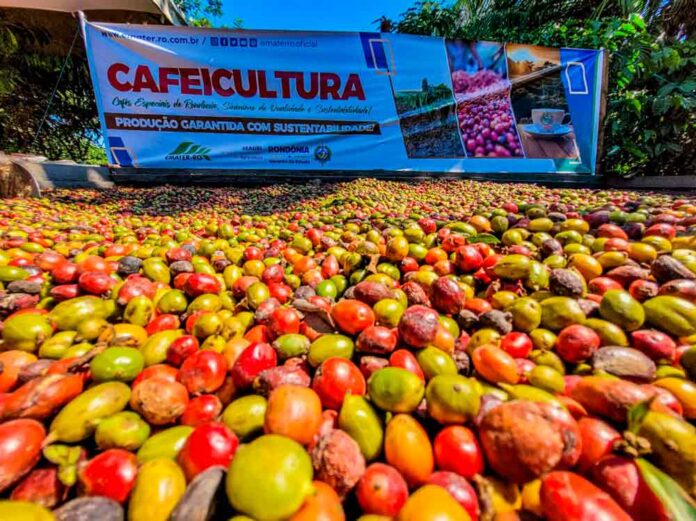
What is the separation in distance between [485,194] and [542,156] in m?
3.66

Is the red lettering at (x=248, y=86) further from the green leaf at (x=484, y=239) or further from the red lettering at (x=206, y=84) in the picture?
the green leaf at (x=484, y=239)

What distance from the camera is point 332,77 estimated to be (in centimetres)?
830

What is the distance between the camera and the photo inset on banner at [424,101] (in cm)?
842

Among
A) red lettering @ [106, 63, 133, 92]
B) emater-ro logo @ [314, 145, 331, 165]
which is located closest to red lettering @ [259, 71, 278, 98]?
emater-ro logo @ [314, 145, 331, 165]

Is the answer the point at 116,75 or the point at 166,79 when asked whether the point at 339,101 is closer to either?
the point at 166,79

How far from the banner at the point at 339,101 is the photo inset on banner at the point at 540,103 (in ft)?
0.10

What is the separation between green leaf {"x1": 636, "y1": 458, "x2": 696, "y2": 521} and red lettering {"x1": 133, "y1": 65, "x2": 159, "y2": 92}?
33.4 feet

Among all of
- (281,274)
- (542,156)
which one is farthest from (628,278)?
(542,156)

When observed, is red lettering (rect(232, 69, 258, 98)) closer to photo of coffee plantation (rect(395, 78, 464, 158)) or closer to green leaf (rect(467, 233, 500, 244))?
photo of coffee plantation (rect(395, 78, 464, 158))

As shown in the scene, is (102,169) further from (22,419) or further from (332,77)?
(22,419)

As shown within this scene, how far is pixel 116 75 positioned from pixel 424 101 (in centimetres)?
787

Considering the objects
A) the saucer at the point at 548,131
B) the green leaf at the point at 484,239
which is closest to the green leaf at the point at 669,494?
the green leaf at the point at 484,239

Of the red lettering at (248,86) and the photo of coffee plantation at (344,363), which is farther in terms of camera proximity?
the red lettering at (248,86)

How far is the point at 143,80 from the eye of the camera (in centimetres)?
764
